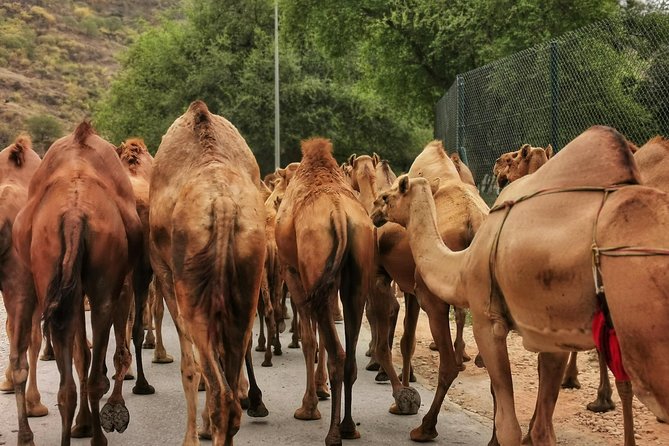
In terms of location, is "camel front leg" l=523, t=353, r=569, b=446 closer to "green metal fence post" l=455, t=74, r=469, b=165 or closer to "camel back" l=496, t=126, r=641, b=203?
"camel back" l=496, t=126, r=641, b=203

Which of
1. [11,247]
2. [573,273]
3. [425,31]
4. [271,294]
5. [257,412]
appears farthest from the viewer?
[425,31]

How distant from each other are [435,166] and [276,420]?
326cm

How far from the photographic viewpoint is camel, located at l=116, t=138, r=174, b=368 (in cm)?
848

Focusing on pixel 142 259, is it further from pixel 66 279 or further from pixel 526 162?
pixel 526 162

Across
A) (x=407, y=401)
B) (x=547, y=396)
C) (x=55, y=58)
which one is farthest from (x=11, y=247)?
(x=55, y=58)

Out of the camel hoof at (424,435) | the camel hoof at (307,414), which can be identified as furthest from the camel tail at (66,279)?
the camel hoof at (424,435)

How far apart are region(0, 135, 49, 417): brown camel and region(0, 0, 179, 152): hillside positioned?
43.0m

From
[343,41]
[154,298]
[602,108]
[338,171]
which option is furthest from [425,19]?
[338,171]

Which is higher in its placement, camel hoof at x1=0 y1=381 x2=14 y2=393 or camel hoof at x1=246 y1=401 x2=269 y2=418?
camel hoof at x1=246 y1=401 x2=269 y2=418

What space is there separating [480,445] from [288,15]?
71.7 feet

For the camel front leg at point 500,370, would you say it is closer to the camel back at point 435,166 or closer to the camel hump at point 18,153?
the camel back at point 435,166

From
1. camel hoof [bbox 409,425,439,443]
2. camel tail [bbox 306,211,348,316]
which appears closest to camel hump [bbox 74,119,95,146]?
camel tail [bbox 306,211,348,316]

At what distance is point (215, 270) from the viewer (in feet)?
20.1

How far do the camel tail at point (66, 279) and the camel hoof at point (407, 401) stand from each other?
3.20m
